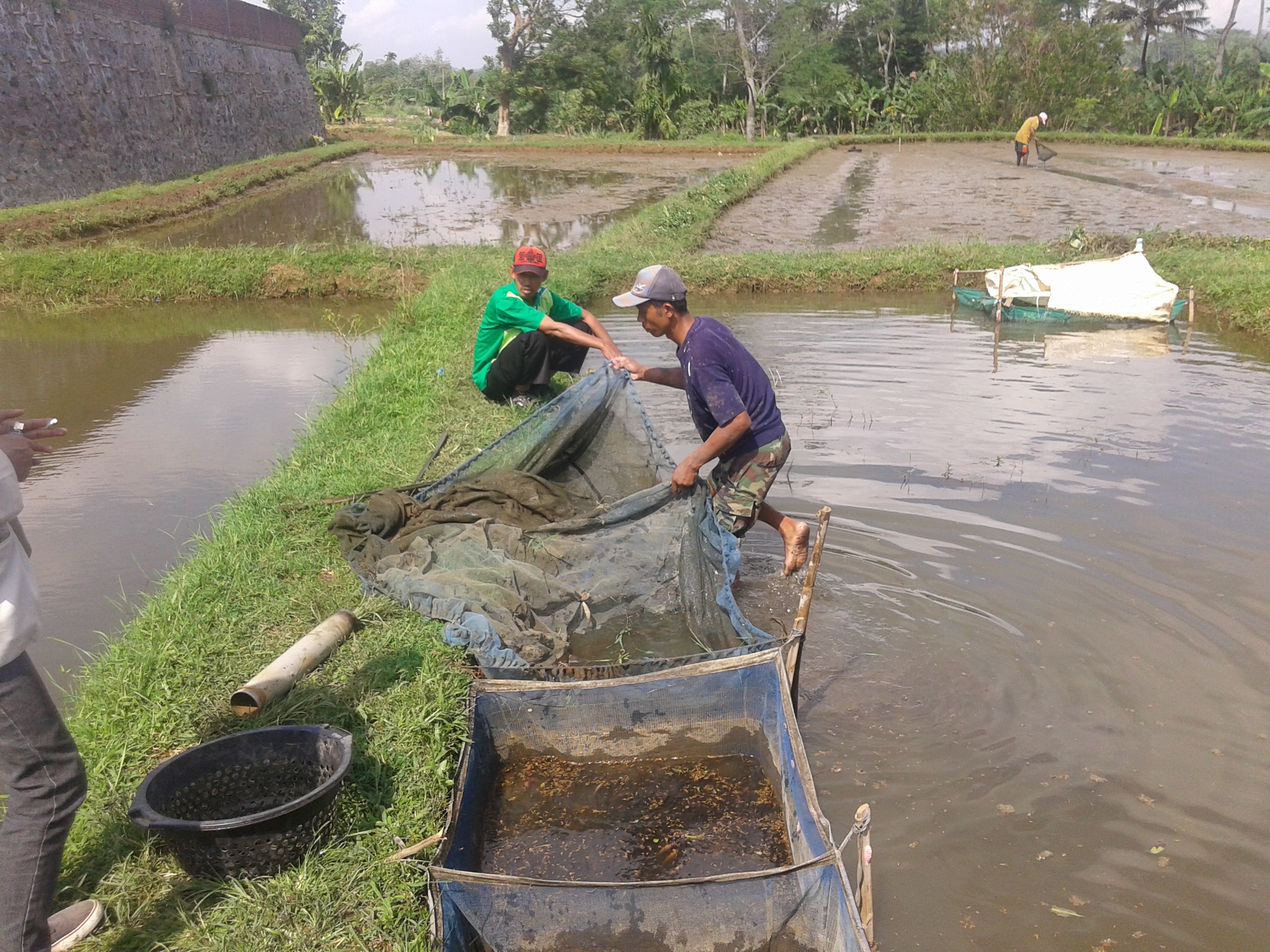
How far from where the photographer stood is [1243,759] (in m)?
3.40

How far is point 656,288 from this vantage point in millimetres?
3930

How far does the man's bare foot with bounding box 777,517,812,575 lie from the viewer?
15.0ft

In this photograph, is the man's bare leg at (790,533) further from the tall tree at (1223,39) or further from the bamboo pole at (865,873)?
the tall tree at (1223,39)

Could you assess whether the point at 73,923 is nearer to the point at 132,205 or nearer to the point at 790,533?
the point at 790,533

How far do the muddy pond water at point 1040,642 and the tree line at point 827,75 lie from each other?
26.1 m

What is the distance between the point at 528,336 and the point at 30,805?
446 cm

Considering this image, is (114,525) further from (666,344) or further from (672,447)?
(666,344)

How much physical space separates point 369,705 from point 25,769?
1323 mm

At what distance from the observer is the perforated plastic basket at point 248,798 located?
2422 millimetres

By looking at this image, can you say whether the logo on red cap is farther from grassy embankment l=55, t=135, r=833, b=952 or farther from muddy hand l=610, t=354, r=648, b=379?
muddy hand l=610, t=354, r=648, b=379

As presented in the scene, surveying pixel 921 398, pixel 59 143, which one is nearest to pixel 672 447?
pixel 921 398

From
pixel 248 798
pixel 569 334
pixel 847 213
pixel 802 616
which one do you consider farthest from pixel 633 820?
pixel 847 213

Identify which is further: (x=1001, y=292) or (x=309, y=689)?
(x=1001, y=292)

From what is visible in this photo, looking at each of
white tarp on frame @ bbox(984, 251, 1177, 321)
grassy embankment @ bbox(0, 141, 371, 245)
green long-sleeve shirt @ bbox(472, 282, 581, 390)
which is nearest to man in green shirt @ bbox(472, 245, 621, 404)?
green long-sleeve shirt @ bbox(472, 282, 581, 390)
